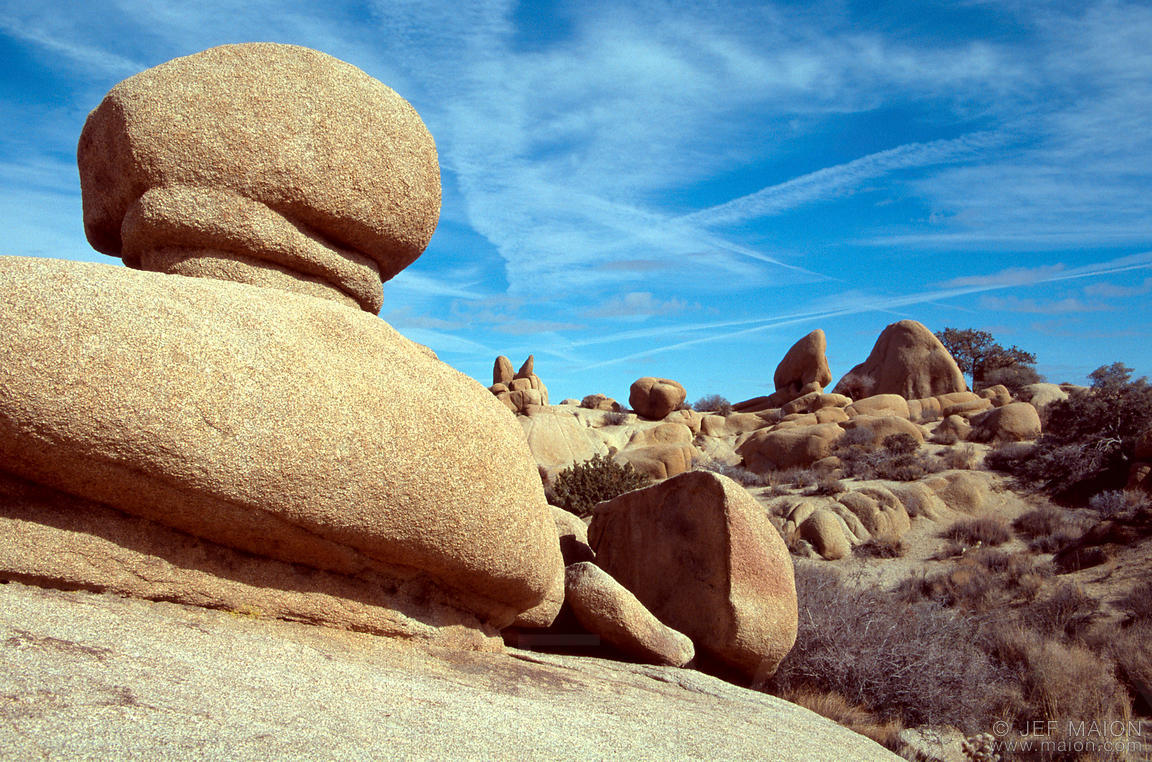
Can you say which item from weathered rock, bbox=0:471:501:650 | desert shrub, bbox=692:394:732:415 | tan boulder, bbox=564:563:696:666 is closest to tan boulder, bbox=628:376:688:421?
desert shrub, bbox=692:394:732:415

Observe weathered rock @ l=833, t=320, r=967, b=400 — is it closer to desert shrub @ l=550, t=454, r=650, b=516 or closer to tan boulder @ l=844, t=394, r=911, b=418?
tan boulder @ l=844, t=394, r=911, b=418

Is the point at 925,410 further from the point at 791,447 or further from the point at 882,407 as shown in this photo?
the point at 791,447

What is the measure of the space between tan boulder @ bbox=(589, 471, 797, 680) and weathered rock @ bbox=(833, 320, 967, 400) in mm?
25850

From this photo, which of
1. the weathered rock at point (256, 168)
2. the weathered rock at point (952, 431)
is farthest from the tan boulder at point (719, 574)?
the weathered rock at point (952, 431)

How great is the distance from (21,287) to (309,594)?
1827 millimetres

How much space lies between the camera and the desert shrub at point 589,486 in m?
14.2

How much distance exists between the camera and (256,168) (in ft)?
15.2

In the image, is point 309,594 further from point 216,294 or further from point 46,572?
point 216,294

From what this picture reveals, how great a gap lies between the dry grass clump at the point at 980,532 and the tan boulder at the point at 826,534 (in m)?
2.03

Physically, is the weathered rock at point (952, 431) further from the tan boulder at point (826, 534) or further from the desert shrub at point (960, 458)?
the tan boulder at point (826, 534)

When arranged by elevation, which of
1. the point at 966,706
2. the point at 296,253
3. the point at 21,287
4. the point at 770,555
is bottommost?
the point at 966,706

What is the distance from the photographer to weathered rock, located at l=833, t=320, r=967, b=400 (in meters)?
29.8

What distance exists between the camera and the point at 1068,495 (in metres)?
16.0

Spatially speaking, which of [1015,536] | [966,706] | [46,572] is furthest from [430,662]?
[1015,536]
